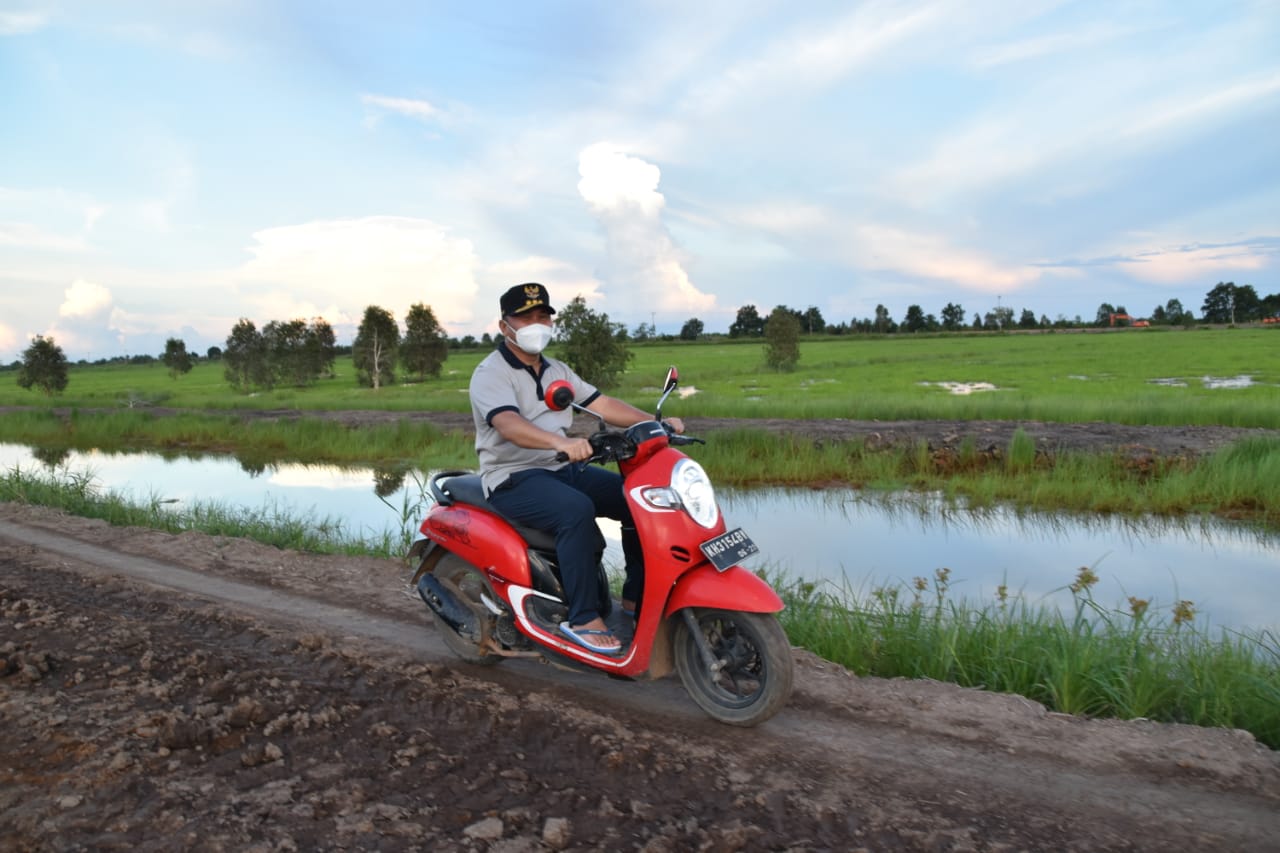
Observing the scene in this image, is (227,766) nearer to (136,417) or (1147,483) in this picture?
(1147,483)

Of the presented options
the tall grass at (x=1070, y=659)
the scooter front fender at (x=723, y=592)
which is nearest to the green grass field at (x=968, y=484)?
the tall grass at (x=1070, y=659)

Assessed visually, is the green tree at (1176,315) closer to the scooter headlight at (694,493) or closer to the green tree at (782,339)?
the green tree at (782,339)

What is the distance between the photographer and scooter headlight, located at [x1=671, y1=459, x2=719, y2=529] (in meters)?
3.42

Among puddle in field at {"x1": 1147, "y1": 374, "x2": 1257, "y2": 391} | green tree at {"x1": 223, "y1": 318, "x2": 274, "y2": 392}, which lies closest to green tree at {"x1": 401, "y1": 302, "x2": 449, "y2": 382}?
green tree at {"x1": 223, "y1": 318, "x2": 274, "y2": 392}

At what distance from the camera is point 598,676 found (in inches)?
161

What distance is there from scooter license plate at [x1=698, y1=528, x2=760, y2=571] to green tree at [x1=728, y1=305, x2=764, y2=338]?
8593 centimetres

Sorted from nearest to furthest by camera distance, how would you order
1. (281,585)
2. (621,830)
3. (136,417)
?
(621,830)
(281,585)
(136,417)

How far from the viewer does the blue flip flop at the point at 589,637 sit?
11.8 feet

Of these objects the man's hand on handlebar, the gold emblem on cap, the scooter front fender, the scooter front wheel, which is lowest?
the scooter front wheel

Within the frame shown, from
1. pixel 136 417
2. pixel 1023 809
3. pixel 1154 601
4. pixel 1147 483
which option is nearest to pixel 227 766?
pixel 1023 809

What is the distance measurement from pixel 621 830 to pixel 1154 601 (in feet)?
17.0

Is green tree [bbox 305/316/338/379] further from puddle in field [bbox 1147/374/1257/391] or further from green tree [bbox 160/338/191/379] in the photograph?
puddle in field [bbox 1147/374/1257/391]

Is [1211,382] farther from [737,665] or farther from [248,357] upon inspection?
[248,357]

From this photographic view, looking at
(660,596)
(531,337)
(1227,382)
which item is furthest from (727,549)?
(1227,382)
